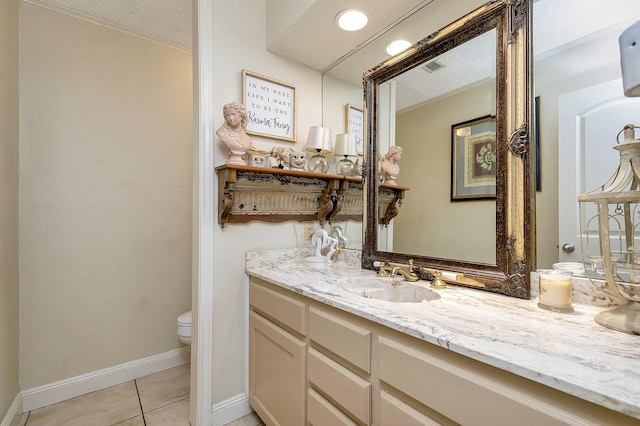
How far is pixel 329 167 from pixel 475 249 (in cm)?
111

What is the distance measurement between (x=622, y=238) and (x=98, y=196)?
2734 millimetres

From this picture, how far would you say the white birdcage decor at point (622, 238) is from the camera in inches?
31.5

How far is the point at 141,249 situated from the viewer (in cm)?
221

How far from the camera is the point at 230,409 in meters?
1.67

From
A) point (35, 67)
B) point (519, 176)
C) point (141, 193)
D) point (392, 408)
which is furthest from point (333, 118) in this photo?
point (35, 67)

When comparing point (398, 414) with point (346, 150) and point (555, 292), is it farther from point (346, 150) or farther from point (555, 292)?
point (346, 150)

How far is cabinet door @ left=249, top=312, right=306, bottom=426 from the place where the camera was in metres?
1.26

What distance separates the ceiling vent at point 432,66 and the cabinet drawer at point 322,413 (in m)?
1.54

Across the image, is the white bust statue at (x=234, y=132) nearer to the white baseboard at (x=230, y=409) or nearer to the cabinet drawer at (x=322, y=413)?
the cabinet drawer at (x=322, y=413)

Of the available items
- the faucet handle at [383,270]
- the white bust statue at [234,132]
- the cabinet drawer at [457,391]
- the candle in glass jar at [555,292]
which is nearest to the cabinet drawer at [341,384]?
the cabinet drawer at [457,391]

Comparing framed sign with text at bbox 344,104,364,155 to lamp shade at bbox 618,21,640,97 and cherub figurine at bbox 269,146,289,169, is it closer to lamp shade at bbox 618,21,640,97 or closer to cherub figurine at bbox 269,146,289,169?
cherub figurine at bbox 269,146,289,169

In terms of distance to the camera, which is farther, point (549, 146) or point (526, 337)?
point (549, 146)

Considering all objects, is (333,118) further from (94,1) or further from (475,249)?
(94,1)

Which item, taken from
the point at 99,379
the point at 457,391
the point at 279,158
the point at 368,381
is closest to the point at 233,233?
the point at 279,158
